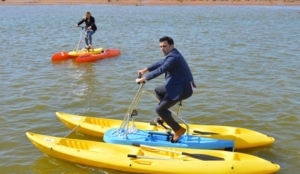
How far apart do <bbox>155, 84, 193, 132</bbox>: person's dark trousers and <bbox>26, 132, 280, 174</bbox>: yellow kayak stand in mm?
593

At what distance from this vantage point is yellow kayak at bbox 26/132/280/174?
6.83m

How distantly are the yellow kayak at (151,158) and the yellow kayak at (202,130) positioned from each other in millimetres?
835

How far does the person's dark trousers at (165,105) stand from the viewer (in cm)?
743

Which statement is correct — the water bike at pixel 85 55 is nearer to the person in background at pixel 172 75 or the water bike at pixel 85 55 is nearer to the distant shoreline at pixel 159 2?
the person in background at pixel 172 75

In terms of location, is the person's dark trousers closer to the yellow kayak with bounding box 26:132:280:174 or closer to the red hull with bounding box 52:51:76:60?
the yellow kayak with bounding box 26:132:280:174

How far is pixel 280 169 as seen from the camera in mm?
7484

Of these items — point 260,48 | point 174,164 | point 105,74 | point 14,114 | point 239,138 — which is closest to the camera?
point 174,164

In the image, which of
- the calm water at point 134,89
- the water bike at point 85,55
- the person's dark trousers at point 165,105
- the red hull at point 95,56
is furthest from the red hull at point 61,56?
the person's dark trousers at point 165,105

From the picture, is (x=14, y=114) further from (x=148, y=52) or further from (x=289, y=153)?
(x=148, y=52)

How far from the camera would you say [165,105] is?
293 inches

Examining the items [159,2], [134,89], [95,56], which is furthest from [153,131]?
[159,2]

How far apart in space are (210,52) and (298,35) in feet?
33.8

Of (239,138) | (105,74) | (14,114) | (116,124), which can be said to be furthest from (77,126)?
(105,74)

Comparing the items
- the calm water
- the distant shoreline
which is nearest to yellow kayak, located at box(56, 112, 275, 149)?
the calm water
